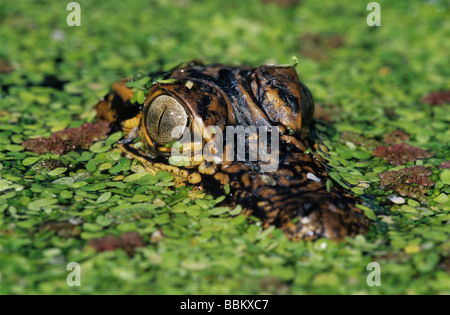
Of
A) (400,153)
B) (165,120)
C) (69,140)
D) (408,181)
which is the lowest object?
(408,181)

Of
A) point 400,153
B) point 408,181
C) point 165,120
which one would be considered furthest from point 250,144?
point 400,153

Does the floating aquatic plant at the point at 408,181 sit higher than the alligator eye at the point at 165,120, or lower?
lower

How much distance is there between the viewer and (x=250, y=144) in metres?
5.16

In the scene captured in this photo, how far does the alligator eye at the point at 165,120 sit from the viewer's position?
16.9 ft

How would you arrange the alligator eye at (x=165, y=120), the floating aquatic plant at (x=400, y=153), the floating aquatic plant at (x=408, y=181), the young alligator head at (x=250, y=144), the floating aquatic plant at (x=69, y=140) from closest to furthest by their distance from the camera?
the young alligator head at (x=250, y=144) → the alligator eye at (x=165, y=120) → the floating aquatic plant at (x=408, y=181) → the floating aquatic plant at (x=69, y=140) → the floating aquatic plant at (x=400, y=153)

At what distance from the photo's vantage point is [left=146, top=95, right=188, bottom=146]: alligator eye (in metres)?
5.14

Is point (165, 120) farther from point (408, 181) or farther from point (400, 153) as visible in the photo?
point (400, 153)

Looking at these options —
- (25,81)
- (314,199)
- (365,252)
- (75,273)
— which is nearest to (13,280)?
(75,273)

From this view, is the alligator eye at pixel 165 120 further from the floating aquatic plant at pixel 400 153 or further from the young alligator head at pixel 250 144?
the floating aquatic plant at pixel 400 153

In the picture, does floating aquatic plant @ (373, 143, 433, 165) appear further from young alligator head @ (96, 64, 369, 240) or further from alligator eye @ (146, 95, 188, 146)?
alligator eye @ (146, 95, 188, 146)

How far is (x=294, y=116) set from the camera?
537 centimetres

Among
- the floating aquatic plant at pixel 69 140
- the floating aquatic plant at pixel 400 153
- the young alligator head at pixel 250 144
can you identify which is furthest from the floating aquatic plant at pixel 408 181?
the floating aquatic plant at pixel 69 140

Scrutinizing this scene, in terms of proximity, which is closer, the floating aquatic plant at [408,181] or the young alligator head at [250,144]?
the young alligator head at [250,144]

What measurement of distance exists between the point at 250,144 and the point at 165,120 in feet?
2.60
